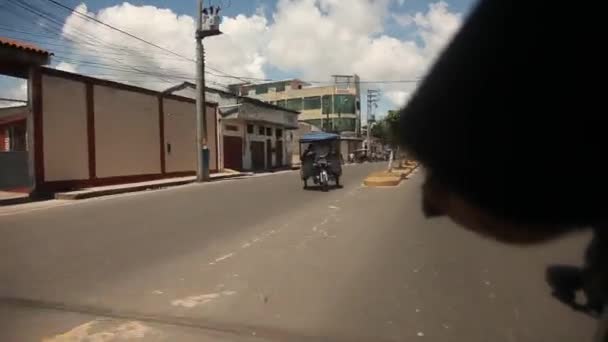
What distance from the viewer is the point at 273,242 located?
7.10m

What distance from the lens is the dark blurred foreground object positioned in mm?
1363

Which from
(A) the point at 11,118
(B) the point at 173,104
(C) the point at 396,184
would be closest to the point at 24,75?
(A) the point at 11,118

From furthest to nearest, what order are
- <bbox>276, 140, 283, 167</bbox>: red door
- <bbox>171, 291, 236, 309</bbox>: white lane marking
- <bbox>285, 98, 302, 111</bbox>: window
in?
<bbox>285, 98, 302, 111</bbox>: window → <bbox>276, 140, 283, 167</bbox>: red door → <bbox>171, 291, 236, 309</bbox>: white lane marking

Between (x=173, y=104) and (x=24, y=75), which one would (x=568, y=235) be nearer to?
(x=24, y=75)

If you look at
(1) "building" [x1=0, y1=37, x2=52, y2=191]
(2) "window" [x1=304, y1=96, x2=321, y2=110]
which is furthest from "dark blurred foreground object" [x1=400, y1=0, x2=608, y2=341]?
(2) "window" [x1=304, y1=96, x2=321, y2=110]

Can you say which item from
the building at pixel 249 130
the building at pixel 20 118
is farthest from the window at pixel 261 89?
the building at pixel 20 118

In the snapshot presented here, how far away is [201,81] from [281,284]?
66.2ft

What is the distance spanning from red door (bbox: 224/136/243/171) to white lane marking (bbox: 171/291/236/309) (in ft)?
94.6

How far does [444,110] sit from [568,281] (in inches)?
26.7

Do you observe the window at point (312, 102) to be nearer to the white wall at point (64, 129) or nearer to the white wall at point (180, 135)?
the white wall at point (180, 135)

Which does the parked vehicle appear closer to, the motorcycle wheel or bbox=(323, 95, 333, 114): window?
the motorcycle wheel

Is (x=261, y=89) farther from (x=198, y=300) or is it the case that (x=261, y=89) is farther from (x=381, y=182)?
(x=198, y=300)

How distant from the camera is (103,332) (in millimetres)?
3627

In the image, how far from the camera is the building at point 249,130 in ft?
109
